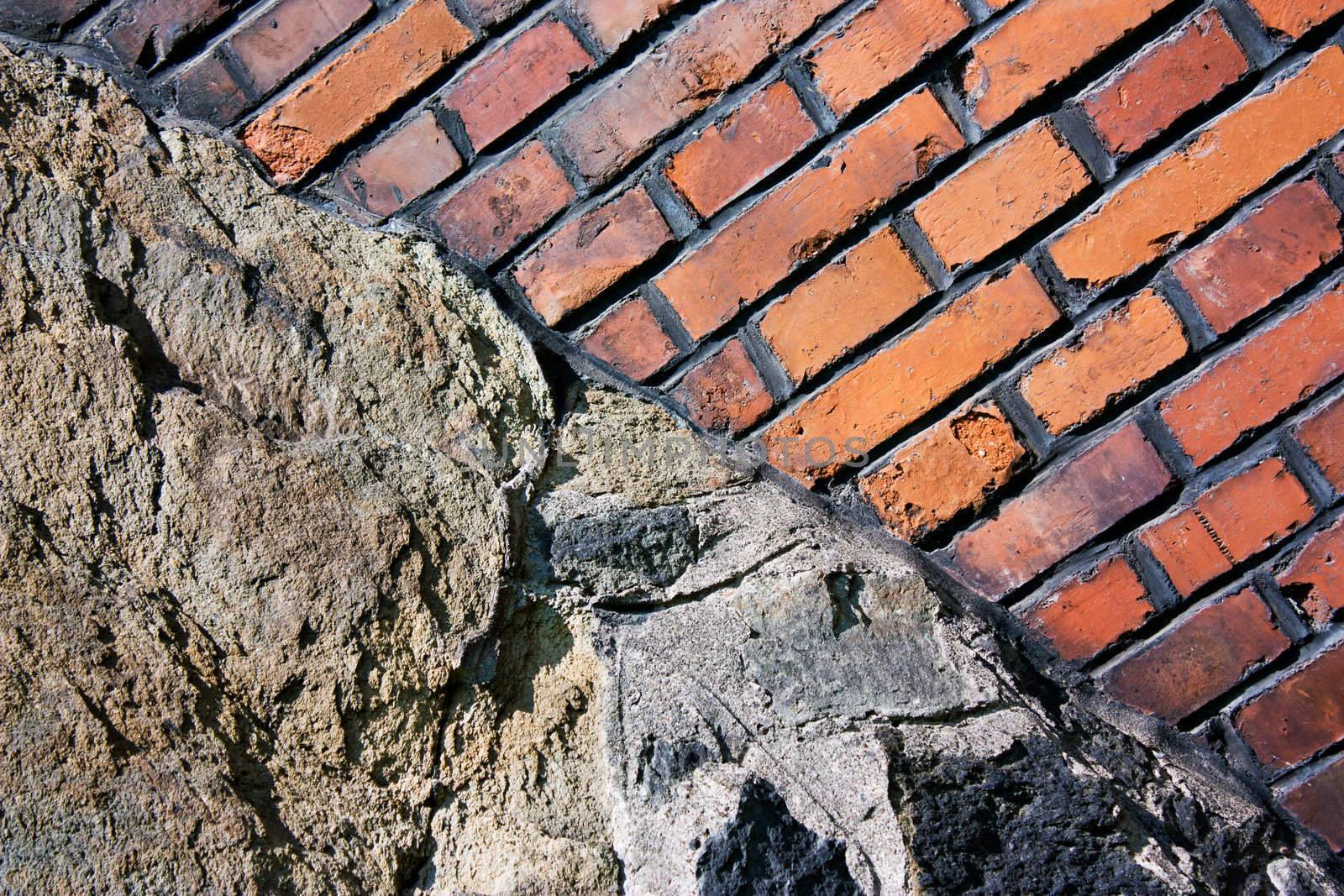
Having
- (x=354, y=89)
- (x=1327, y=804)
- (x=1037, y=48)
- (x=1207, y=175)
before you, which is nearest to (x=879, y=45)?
(x=1037, y=48)

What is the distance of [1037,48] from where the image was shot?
1.06 meters

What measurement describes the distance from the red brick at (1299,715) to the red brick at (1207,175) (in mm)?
524

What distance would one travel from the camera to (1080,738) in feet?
3.40

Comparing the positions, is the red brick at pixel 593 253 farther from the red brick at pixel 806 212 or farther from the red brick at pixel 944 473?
the red brick at pixel 944 473

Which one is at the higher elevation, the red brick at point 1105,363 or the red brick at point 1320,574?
the red brick at point 1105,363

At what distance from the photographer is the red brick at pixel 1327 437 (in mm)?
1061

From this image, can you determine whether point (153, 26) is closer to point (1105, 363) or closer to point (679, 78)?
point (679, 78)

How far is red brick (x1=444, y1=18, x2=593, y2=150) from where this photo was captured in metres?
1.09

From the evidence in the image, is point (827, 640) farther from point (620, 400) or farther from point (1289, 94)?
point (1289, 94)

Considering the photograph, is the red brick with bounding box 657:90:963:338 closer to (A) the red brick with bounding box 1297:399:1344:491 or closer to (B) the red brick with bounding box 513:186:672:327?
(B) the red brick with bounding box 513:186:672:327

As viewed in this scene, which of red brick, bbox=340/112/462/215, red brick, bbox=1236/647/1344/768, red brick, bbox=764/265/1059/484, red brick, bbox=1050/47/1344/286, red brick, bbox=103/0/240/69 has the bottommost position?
red brick, bbox=1236/647/1344/768

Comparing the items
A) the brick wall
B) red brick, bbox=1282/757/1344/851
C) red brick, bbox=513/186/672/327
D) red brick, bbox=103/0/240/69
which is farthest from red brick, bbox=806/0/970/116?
red brick, bbox=1282/757/1344/851

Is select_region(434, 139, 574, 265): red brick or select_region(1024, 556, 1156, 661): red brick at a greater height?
select_region(434, 139, 574, 265): red brick

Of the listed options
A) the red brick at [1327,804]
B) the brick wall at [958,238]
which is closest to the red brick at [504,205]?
the brick wall at [958,238]
